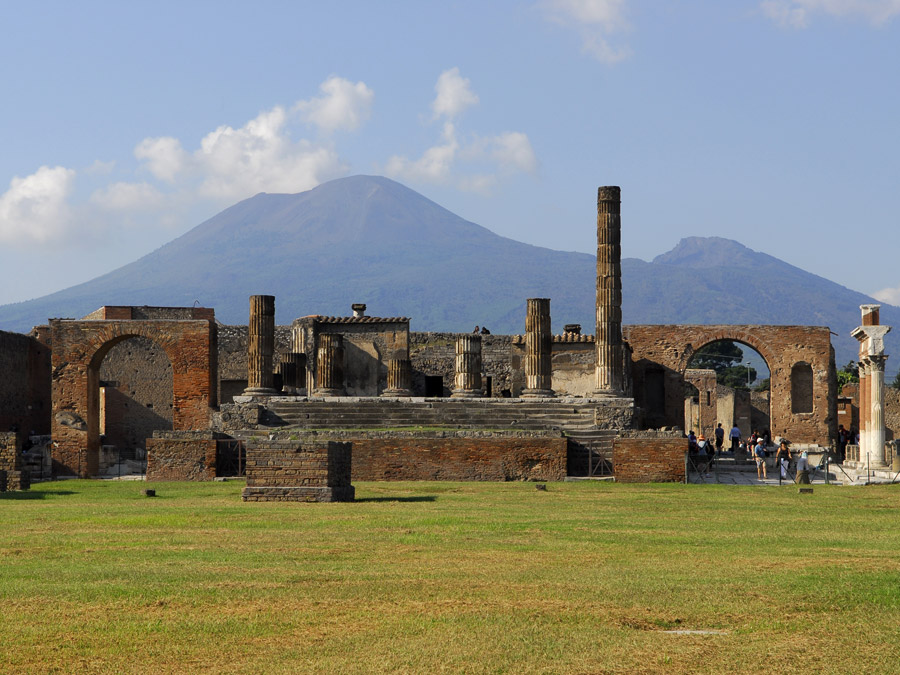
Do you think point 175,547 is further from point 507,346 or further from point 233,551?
point 507,346

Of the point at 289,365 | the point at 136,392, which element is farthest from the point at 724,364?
the point at 289,365

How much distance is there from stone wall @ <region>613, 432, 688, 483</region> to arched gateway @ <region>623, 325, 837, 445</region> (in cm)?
1920

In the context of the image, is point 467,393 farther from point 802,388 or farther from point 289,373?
point 802,388

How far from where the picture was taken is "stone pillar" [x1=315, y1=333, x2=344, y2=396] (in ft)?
119

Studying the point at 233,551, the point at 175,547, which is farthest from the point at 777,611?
the point at 175,547

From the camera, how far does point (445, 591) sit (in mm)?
9602

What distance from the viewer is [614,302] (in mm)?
36031

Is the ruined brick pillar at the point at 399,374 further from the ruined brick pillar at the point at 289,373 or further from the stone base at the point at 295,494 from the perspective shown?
the stone base at the point at 295,494

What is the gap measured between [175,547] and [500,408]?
756 inches

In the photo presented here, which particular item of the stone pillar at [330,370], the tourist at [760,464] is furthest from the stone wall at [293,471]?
the stone pillar at [330,370]

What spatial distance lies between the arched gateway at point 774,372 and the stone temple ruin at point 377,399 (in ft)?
0.16

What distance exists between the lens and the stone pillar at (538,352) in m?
34.6

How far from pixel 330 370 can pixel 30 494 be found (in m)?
15.4

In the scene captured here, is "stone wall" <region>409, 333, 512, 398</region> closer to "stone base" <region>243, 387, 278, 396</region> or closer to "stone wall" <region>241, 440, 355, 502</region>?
"stone base" <region>243, 387, 278, 396</region>
